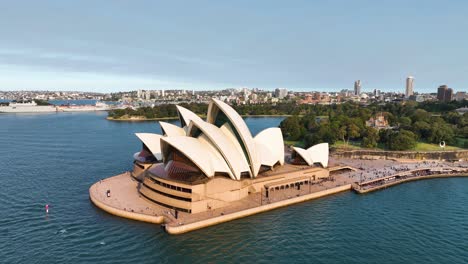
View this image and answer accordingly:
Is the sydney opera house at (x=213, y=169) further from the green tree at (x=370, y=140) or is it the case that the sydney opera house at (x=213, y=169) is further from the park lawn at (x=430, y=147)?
the park lawn at (x=430, y=147)

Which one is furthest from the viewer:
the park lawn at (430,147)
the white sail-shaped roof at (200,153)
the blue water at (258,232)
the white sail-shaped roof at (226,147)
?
the park lawn at (430,147)

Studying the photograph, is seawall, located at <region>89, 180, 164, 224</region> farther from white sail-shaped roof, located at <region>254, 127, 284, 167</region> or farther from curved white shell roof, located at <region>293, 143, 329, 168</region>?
curved white shell roof, located at <region>293, 143, 329, 168</region>

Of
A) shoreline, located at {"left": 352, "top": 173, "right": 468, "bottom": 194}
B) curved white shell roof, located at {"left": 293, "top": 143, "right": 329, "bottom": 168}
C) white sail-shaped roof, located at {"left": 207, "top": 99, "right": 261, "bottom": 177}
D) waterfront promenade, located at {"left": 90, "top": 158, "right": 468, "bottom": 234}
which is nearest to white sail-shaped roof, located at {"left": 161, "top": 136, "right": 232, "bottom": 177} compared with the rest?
white sail-shaped roof, located at {"left": 207, "top": 99, "right": 261, "bottom": 177}

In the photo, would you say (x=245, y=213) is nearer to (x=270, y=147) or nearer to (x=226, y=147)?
(x=226, y=147)

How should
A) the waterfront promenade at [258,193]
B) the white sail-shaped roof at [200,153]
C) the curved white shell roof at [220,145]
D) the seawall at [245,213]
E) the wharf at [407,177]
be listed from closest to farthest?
the seawall at [245,213]
the waterfront promenade at [258,193]
the white sail-shaped roof at [200,153]
the curved white shell roof at [220,145]
the wharf at [407,177]

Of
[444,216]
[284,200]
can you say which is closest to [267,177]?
[284,200]

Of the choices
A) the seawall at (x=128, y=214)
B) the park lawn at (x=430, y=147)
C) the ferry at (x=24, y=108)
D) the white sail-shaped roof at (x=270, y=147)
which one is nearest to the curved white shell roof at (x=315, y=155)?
the white sail-shaped roof at (x=270, y=147)

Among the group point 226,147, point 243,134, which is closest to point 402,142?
point 243,134

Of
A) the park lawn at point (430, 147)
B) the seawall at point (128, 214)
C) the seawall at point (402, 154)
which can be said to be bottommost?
the seawall at point (128, 214)
